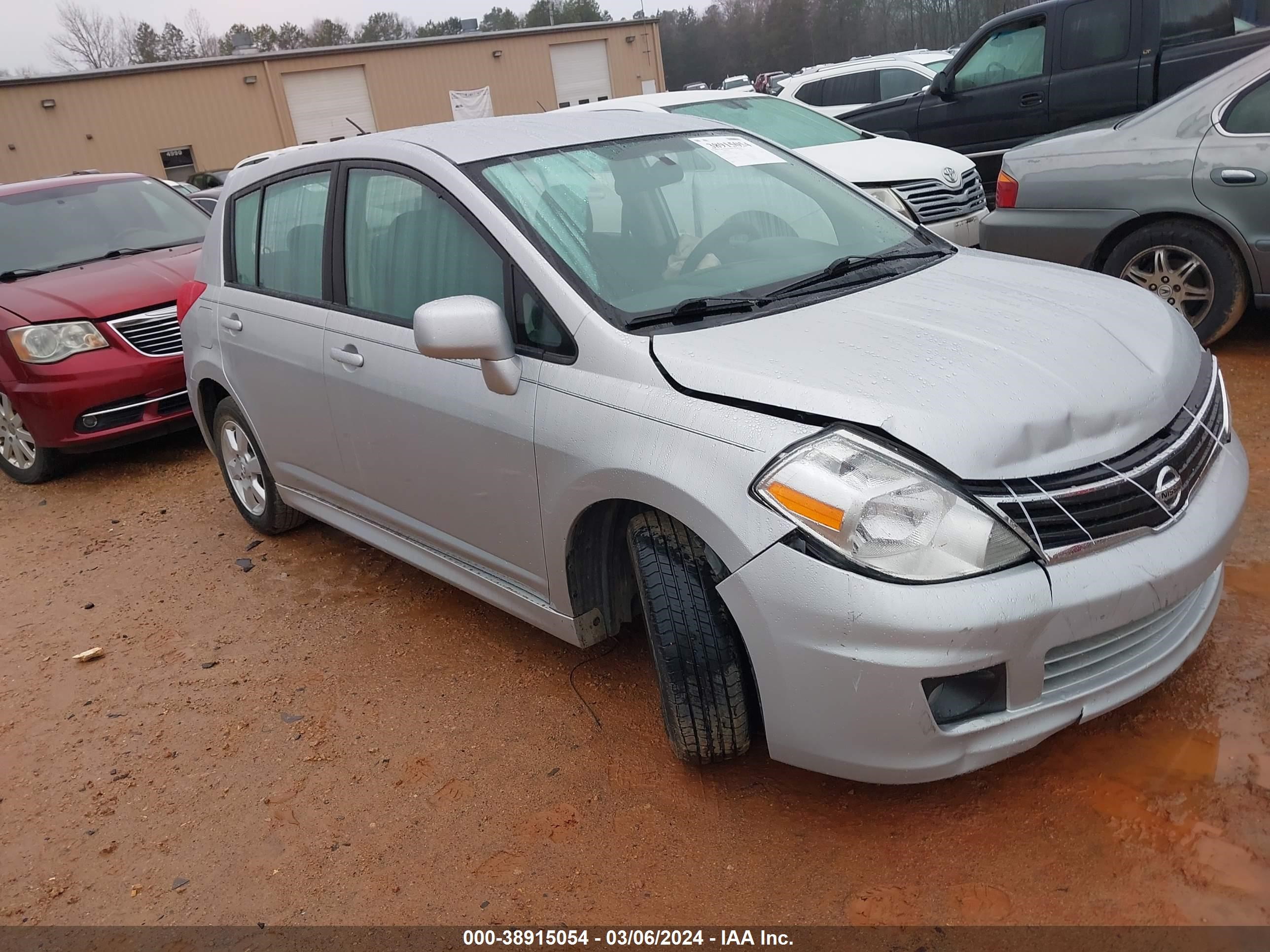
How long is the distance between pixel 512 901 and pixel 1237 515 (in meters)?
2.05

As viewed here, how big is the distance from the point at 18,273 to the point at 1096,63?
8217 mm

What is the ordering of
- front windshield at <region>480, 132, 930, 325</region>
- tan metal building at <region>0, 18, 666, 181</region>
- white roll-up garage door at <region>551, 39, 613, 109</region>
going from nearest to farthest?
front windshield at <region>480, 132, 930, 325</region>
tan metal building at <region>0, 18, 666, 181</region>
white roll-up garage door at <region>551, 39, 613, 109</region>

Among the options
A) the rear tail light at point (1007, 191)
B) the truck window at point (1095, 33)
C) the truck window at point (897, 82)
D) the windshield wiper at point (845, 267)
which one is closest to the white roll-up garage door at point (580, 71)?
A: the truck window at point (897, 82)

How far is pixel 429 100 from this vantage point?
32.9 meters

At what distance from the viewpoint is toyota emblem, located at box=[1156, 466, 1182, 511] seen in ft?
7.50

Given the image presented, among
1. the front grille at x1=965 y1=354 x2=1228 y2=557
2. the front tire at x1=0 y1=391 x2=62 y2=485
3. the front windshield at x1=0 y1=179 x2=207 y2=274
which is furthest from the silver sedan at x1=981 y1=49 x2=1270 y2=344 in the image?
the front tire at x1=0 y1=391 x2=62 y2=485

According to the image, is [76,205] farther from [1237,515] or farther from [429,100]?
[429,100]

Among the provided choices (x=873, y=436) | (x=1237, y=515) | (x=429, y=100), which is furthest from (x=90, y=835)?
(x=429, y=100)

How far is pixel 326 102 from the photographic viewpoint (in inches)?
1240

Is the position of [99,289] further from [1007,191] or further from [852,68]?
[852,68]

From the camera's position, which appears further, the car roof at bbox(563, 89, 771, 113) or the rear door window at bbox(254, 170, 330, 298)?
the car roof at bbox(563, 89, 771, 113)

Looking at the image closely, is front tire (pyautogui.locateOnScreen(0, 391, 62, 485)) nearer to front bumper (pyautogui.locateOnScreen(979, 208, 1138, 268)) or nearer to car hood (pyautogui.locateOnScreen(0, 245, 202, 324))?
car hood (pyautogui.locateOnScreen(0, 245, 202, 324))

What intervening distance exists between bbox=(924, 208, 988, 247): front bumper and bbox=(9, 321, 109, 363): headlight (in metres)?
5.43

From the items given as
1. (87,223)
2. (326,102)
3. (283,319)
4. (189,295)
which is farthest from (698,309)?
(326,102)
